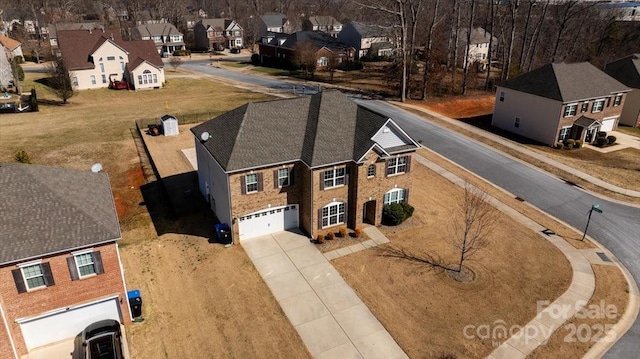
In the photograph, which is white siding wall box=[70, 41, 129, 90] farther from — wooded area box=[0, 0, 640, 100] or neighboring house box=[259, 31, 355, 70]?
wooded area box=[0, 0, 640, 100]

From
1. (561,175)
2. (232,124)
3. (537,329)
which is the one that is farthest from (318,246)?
(561,175)

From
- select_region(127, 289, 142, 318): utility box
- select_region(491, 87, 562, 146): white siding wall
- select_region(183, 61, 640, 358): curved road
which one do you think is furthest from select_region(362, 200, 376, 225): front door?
select_region(491, 87, 562, 146): white siding wall

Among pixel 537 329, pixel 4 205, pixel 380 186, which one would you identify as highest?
pixel 4 205

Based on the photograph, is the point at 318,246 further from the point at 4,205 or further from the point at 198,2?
the point at 198,2

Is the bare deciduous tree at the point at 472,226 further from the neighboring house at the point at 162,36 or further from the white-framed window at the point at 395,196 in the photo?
the neighboring house at the point at 162,36

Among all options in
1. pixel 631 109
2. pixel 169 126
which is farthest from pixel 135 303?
pixel 631 109

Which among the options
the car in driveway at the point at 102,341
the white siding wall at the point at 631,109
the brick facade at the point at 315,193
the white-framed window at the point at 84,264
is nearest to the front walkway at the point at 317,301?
the brick facade at the point at 315,193
